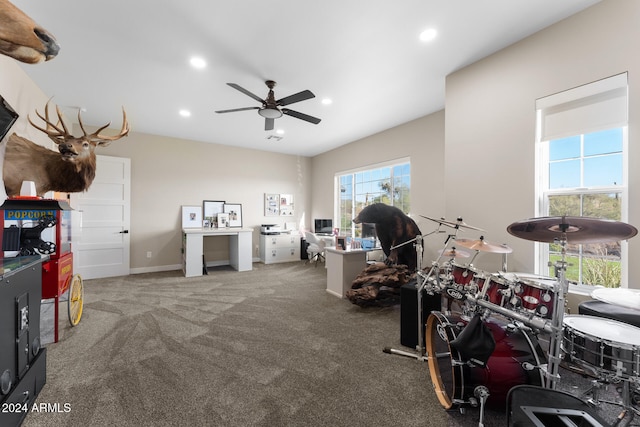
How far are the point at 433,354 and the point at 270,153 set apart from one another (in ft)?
20.1

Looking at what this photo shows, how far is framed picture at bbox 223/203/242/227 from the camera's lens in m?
6.40

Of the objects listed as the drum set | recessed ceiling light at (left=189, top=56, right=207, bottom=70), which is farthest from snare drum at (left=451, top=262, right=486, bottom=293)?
recessed ceiling light at (left=189, top=56, right=207, bottom=70)

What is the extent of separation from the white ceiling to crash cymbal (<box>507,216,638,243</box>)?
1885 mm

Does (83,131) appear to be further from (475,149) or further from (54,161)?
(475,149)

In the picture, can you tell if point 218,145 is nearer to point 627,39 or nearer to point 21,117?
point 21,117

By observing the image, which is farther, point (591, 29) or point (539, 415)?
point (591, 29)

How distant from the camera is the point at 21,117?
2988 mm

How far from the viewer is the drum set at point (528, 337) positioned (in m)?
1.31

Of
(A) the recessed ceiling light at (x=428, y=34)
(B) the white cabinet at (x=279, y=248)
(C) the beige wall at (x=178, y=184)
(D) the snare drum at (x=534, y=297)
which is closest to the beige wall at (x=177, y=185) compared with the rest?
(C) the beige wall at (x=178, y=184)

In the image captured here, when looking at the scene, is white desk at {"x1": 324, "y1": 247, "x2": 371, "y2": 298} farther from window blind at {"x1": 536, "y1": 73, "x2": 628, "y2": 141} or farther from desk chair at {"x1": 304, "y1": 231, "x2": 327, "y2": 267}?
window blind at {"x1": 536, "y1": 73, "x2": 628, "y2": 141}

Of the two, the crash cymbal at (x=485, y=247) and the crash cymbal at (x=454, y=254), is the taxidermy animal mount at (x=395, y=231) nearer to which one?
the crash cymbal at (x=454, y=254)

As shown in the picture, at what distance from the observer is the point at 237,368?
214 cm

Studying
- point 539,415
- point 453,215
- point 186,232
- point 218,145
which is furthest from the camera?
point 218,145

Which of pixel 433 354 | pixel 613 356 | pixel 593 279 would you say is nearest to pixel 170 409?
pixel 433 354
